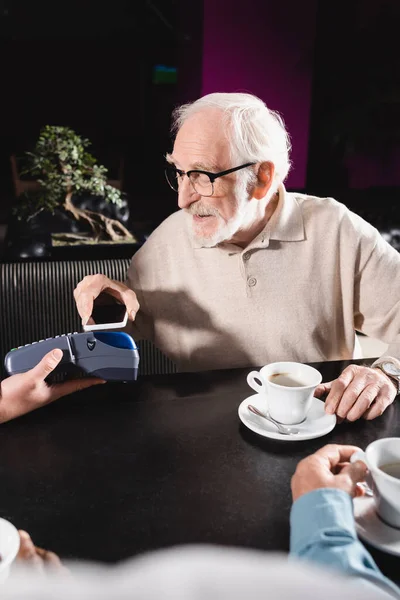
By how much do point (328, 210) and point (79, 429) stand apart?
3.23ft

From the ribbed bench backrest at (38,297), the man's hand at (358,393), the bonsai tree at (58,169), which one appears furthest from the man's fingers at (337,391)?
the bonsai tree at (58,169)

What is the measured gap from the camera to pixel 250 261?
1.77 m

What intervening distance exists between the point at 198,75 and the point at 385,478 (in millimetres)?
5807

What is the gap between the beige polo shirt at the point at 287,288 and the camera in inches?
69.3

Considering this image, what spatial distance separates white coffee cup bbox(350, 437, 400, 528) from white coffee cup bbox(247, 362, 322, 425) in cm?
23

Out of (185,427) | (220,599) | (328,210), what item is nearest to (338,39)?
(328,210)

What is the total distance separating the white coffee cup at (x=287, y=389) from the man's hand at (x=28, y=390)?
1.34 ft

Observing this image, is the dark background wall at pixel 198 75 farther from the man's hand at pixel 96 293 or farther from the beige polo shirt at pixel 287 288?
the man's hand at pixel 96 293

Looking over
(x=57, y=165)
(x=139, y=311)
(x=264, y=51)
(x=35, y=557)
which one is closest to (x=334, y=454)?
(x=35, y=557)

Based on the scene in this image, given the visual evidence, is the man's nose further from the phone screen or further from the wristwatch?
the wristwatch

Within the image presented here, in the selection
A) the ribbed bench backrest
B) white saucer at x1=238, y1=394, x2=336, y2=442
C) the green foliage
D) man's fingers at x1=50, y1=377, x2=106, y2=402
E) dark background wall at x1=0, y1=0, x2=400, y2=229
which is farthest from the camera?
dark background wall at x1=0, y1=0, x2=400, y2=229

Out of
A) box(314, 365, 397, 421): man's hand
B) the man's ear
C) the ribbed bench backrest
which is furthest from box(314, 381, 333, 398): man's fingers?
the ribbed bench backrest

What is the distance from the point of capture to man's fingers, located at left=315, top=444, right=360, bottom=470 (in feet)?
3.06

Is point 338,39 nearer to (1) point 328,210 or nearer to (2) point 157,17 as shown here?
(2) point 157,17
